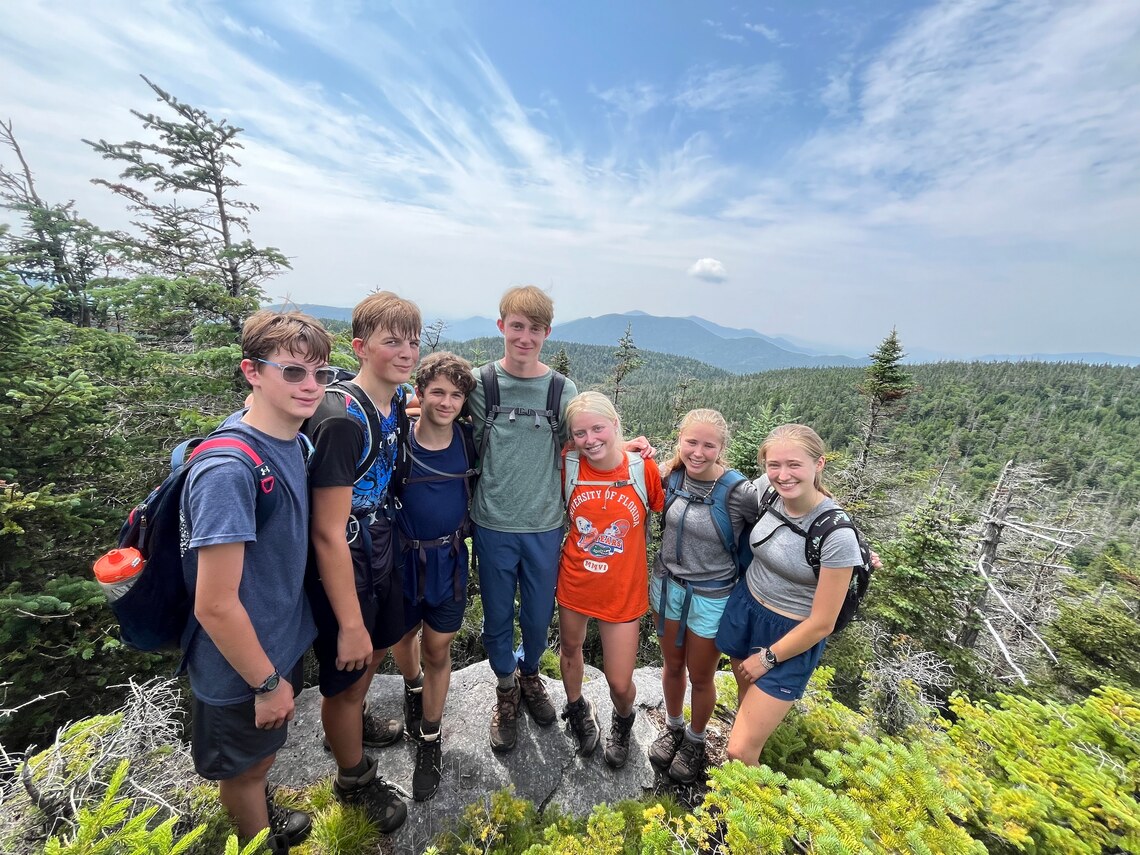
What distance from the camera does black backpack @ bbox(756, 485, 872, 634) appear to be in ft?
9.01

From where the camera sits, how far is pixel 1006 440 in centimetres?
8581

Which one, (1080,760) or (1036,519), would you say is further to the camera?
(1036,519)

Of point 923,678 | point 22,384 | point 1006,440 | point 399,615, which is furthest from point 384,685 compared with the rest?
point 1006,440

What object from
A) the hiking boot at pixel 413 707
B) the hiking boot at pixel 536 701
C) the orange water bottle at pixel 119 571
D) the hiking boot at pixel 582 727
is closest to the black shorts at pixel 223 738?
the orange water bottle at pixel 119 571

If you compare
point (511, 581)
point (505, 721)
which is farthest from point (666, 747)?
point (511, 581)

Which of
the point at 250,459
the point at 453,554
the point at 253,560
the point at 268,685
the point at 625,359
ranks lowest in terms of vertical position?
the point at 625,359

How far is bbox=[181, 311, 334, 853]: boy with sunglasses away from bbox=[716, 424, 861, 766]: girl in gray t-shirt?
2677 mm

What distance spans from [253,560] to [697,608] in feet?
9.46

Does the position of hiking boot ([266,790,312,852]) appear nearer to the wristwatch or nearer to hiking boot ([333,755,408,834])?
hiking boot ([333,755,408,834])

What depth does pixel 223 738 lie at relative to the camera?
2.11 meters

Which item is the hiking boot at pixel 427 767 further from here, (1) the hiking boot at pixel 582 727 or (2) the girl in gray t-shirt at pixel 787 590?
(2) the girl in gray t-shirt at pixel 787 590

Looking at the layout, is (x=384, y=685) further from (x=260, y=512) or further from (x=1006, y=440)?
(x=1006, y=440)

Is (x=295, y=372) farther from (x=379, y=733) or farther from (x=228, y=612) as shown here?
(x=379, y=733)

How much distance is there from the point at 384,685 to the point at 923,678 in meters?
11.4
